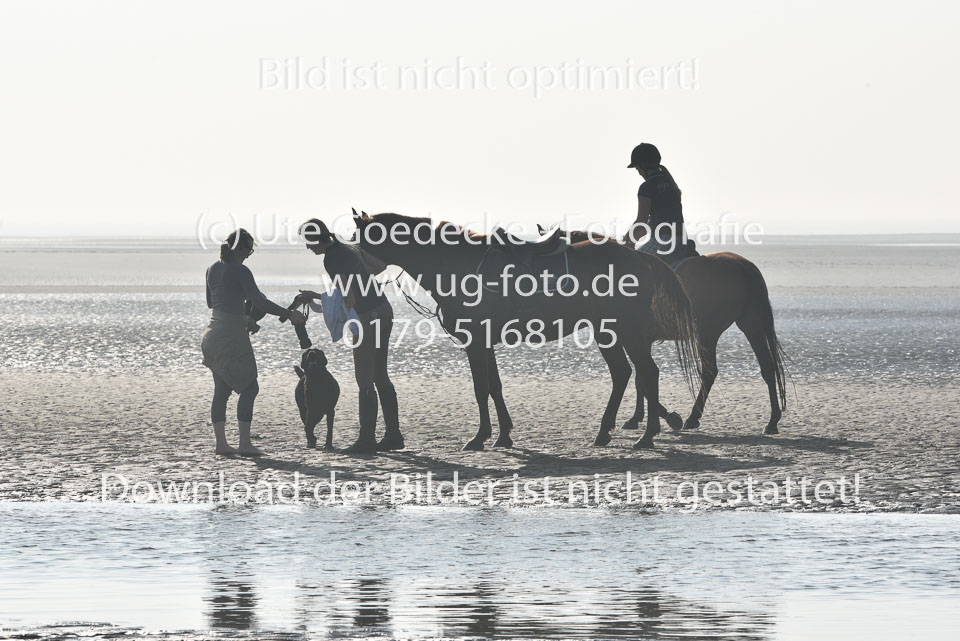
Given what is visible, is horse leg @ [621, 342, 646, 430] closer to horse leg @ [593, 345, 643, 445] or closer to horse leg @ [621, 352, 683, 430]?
horse leg @ [621, 352, 683, 430]

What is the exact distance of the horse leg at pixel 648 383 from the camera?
11.7m

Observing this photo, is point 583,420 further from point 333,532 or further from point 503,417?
point 333,532

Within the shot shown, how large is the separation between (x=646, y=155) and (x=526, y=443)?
301 cm

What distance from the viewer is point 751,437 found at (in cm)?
1221

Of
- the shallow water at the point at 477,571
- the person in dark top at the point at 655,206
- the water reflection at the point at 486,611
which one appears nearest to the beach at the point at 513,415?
the shallow water at the point at 477,571

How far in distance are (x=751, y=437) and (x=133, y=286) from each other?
118ft

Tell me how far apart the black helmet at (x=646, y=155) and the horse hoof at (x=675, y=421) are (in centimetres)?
236

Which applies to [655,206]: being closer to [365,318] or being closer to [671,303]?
[671,303]

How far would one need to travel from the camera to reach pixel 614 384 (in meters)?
12.0

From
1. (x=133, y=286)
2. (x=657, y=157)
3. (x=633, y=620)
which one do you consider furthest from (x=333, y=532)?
(x=133, y=286)

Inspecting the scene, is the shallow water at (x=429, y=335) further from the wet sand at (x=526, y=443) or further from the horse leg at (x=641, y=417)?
the horse leg at (x=641, y=417)

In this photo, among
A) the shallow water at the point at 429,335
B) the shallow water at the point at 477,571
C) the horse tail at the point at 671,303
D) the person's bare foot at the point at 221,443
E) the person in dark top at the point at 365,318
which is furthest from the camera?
the shallow water at the point at 429,335

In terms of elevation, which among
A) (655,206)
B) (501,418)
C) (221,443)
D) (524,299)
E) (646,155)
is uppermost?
(646,155)

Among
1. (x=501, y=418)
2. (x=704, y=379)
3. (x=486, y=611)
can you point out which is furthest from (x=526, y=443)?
(x=486, y=611)
